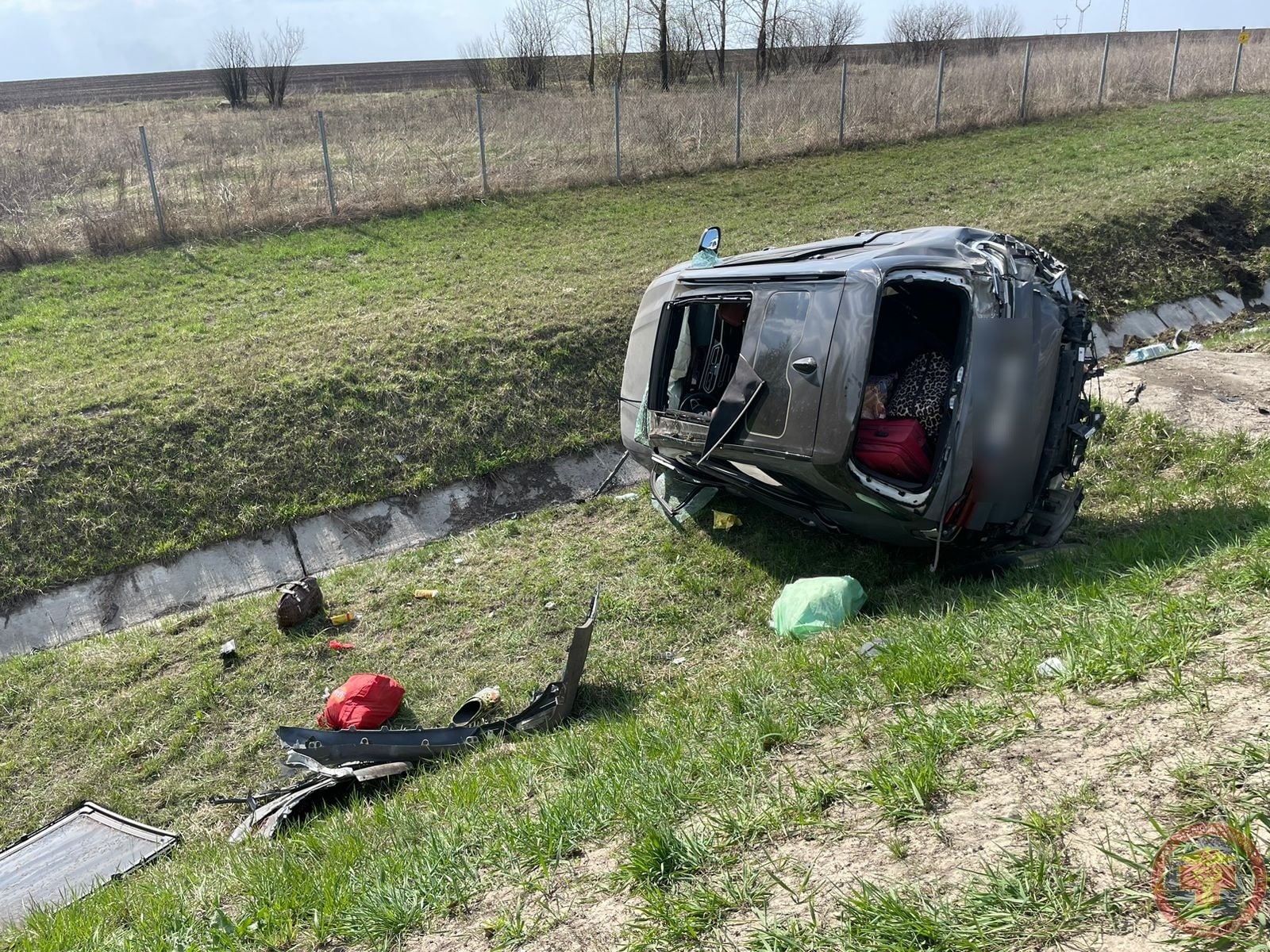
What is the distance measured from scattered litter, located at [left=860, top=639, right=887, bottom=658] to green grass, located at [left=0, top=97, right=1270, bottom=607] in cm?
591

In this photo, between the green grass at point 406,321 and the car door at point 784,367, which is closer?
the car door at point 784,367

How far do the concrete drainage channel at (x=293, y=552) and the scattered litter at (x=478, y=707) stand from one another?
332 cm

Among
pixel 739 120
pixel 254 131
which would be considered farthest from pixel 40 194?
pixel 739 120

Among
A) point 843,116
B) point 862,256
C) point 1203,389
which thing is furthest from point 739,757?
point 843,116

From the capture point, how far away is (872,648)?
4.65 m

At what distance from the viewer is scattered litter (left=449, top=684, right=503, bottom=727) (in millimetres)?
5625

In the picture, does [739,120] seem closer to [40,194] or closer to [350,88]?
[40,194]

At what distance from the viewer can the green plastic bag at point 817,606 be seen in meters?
5.81

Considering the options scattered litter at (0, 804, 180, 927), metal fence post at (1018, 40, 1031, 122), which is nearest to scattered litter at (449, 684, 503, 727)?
scattered litter at (0, 804, 180, 927)

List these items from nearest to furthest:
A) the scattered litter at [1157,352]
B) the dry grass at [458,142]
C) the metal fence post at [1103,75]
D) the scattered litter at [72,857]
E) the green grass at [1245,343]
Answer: the scattered litter at [72,857]
the green grass at [1245,343]
the scattered litter at [1157,352]
the dry grass at [458,142]
the metal fence post at [1103,75]

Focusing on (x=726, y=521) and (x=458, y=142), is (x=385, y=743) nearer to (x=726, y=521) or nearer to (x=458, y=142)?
(x=726, y=521)

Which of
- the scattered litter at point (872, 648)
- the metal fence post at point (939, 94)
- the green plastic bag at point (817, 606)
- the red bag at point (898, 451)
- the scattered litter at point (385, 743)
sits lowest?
the scattered litter at point (385, 743)

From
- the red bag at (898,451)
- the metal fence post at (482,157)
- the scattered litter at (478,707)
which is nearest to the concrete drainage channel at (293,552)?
the scattered litter at (478,707)

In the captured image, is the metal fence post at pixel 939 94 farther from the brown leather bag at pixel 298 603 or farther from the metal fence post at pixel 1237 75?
the brown leather bag at pixel 298 603
